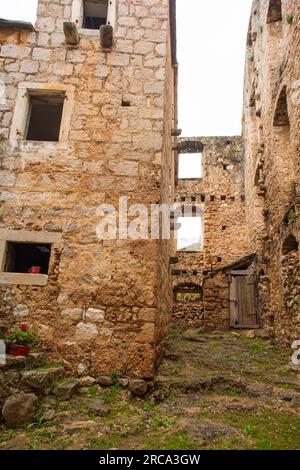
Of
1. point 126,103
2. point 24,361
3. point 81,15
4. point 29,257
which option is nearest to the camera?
point 24,361

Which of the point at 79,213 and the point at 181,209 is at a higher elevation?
the point at 181,209

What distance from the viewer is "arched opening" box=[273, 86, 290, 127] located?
267 inches

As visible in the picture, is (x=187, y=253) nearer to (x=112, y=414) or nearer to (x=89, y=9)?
(x=89, y=9)

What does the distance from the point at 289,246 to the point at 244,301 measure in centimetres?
466

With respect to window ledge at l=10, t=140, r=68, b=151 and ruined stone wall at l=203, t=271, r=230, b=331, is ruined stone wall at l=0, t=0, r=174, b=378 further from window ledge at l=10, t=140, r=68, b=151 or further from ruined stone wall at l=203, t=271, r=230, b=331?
ruined stone wall at l=203, t=271, r=230, b=331

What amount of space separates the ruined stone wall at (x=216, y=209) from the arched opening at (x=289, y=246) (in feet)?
22.2

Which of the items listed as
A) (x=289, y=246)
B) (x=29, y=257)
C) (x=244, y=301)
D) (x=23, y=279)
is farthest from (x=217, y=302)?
(x=23, y=279)

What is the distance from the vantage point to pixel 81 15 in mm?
5125

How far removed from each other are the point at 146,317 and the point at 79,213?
1.66m

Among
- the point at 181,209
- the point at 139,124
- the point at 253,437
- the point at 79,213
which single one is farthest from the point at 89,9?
the point at 181,209

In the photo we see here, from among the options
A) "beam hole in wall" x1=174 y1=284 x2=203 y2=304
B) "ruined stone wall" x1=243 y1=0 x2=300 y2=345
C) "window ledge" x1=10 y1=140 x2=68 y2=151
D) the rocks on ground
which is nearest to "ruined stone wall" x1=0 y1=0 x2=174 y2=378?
"window ledge" x1=10 y1=140 x2=68 y2=151

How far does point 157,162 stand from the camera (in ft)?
14.7

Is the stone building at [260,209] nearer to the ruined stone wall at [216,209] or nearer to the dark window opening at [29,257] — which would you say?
the ruined stone wall at [216,209]

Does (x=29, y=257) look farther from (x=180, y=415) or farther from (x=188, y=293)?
(x=188, y=293)
